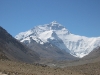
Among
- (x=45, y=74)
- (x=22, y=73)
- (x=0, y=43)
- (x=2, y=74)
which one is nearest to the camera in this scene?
(x=2, y=74)

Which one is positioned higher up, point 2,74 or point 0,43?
point 0,43

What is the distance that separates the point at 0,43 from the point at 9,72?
574 feet

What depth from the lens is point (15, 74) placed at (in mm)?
26453

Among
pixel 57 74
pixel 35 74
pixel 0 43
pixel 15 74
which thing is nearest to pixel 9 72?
pixel 15 74

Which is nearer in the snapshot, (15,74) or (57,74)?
(15,74)

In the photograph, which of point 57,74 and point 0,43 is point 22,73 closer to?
point 57,74

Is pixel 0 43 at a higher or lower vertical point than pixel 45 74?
higher

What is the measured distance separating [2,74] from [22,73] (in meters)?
2.76

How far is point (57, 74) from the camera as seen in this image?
101 ft

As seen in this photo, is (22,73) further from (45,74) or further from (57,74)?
(57,74)

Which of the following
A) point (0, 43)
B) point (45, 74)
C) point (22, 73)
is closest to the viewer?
point (22, 73)

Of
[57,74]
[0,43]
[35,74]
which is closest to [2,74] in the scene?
[35,74]

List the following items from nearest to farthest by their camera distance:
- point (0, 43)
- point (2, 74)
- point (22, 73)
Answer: point (2, 74), point (22, 73), point (0, 43)

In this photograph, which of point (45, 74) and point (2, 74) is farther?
point (45, 74)
